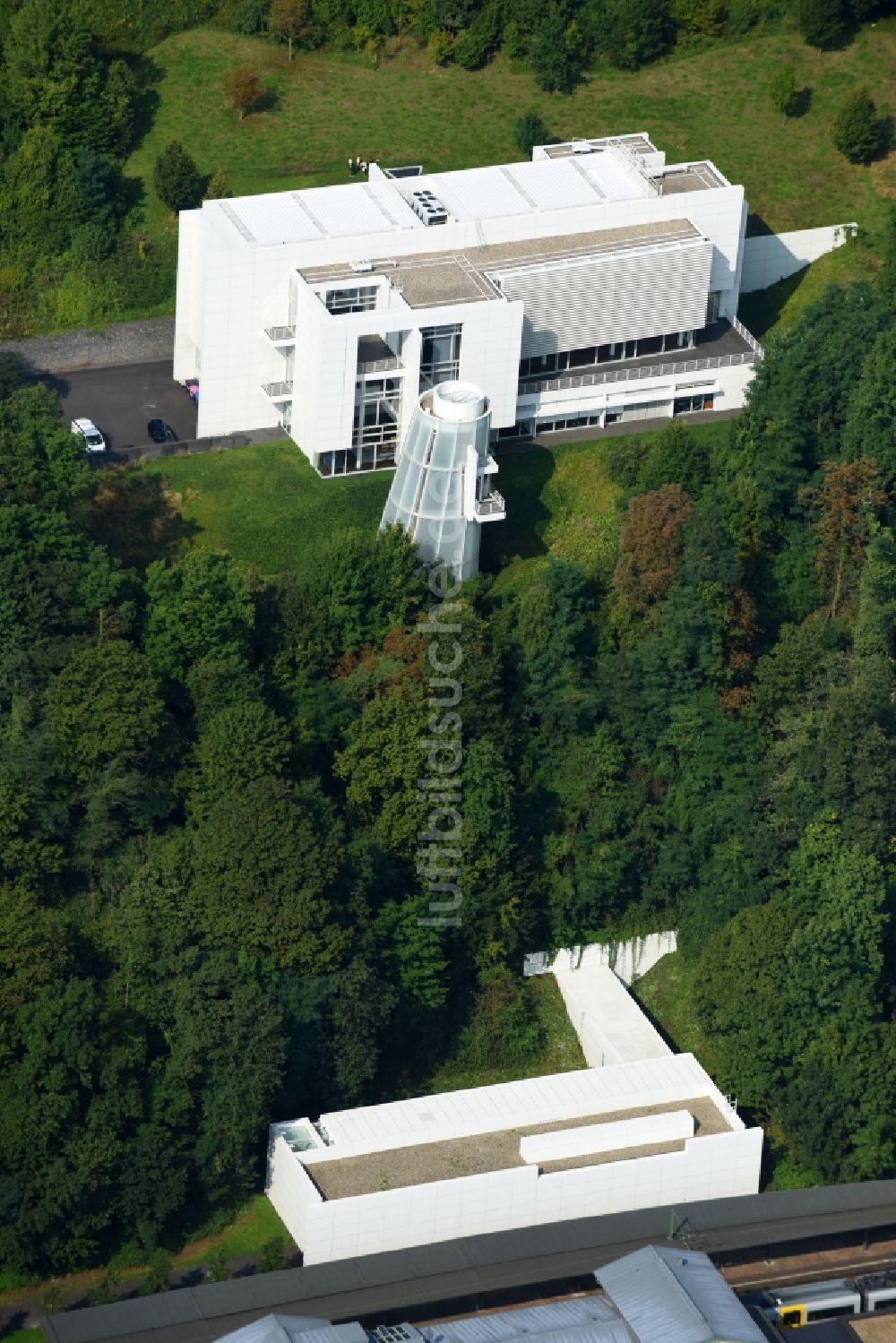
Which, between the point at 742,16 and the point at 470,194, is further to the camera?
the point at 742,16

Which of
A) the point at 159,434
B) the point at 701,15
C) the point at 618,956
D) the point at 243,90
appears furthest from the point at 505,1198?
the point at 701,15

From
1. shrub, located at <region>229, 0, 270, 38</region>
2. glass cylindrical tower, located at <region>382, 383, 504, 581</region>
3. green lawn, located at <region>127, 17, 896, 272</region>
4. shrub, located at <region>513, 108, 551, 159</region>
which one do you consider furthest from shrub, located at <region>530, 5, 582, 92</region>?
glass cylindrical tower, located at <region>382, 383, 504, 581</region>

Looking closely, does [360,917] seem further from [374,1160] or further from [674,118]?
[674,118]

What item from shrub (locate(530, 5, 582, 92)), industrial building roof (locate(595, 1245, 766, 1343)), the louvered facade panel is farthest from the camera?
shrub (locate(530, 5, 582, 92))

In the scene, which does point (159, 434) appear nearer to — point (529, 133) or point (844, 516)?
point (529, 133)

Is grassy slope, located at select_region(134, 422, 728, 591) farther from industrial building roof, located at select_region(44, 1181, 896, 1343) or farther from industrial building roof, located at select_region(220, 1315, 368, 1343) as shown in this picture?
industrial building roof, located at select_region(220, 1315, 368, 1343)
